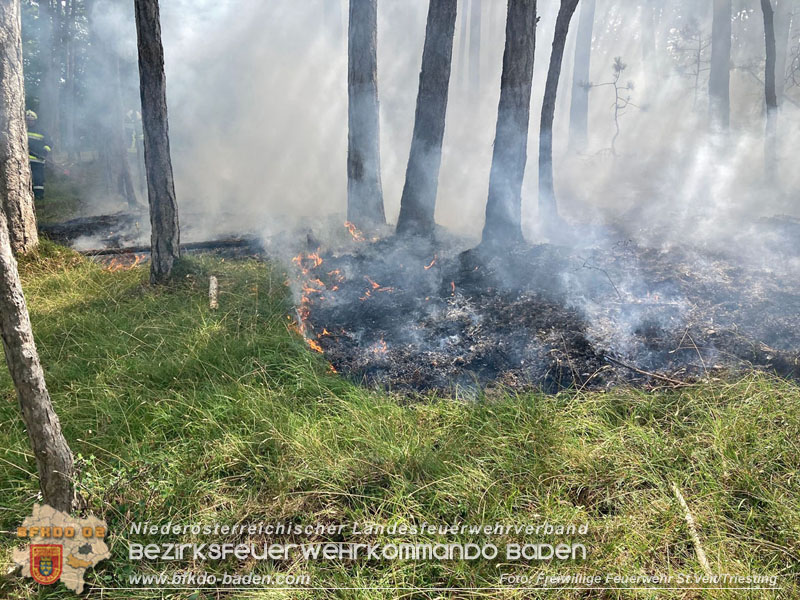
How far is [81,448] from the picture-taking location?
335 centimetres

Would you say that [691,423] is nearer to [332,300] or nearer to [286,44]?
[332,300]

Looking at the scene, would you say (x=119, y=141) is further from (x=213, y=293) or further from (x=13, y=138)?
(x=213, y=293)

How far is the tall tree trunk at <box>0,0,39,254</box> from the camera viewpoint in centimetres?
703

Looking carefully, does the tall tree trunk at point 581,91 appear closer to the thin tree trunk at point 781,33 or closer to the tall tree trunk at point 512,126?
the thin tree trunk at point 781,33

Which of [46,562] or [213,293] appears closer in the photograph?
[46,562]

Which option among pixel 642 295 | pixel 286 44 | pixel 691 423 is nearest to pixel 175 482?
pixel 691 423

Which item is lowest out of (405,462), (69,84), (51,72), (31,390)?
(405,462)

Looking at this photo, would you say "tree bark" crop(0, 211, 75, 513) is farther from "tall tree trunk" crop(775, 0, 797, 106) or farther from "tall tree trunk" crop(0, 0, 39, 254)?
"tall tree trunk" crop(775, 0, 797, 106)

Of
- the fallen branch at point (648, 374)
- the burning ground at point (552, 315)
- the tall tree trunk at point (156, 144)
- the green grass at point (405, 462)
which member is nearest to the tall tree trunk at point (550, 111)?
the burning ground at point (552, 315)

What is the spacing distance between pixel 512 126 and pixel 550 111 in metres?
3.22

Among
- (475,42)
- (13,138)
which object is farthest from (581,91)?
(13,138)

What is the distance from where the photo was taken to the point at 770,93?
38.2 ft

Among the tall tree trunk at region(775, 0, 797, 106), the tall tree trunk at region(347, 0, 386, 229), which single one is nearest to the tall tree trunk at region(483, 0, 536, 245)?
the tall tree trunk at region(347, 0, 386, 229)

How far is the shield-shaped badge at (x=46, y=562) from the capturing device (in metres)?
2.53
